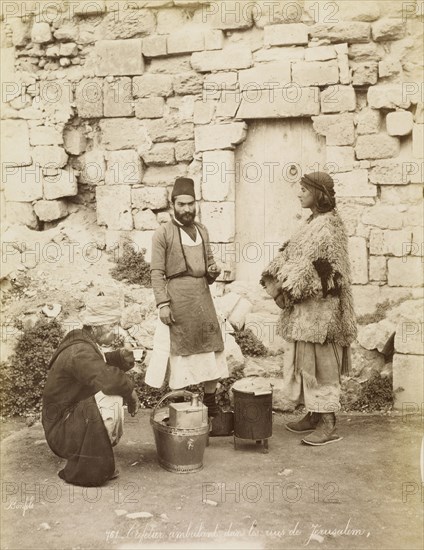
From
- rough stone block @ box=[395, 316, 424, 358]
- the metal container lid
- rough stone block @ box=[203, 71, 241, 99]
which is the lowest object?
the metal container lid

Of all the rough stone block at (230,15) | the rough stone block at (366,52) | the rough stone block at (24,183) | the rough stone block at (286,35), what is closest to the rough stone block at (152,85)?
the rough stone block at (230,15)

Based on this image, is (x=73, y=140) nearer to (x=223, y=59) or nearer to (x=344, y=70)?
(x=223, y=59)

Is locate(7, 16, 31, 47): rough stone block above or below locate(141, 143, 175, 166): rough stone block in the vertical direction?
above

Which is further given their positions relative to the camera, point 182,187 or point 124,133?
point 124,133

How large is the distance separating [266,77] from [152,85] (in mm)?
1414

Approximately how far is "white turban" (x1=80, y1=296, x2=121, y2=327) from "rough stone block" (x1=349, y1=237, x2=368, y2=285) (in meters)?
3.73

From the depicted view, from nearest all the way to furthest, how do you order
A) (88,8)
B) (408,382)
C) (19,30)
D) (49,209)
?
(408,382)
(88,8)
(19,30)
(49,209)

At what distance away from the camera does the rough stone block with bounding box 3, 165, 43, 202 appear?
9.31 meters

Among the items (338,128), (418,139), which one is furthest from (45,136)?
(418,139)

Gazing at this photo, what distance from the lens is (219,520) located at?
4742 millimetres

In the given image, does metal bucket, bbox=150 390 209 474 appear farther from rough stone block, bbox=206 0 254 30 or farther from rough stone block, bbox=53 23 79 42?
rough stone block, bbox=53 23 79 42

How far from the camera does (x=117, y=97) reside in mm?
8961

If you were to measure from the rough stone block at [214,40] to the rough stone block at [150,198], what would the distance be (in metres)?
1.77
